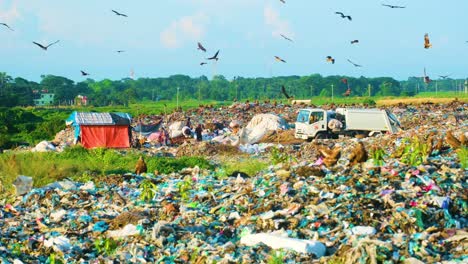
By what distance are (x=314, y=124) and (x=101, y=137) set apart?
25.7 ft

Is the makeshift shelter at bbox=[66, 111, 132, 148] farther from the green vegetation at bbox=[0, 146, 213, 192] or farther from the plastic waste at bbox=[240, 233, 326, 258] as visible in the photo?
the plastic waste at bbox=[240, 233, 326, 258]

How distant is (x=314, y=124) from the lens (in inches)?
913

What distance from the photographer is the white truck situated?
22.9 metres

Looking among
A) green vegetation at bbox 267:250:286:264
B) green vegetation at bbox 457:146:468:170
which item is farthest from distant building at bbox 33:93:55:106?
green vegetation at bbox 267:250:286:264

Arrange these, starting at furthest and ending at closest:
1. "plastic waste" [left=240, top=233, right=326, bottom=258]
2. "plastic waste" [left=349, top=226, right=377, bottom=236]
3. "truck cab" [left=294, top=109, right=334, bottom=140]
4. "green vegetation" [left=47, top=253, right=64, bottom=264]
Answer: "truck cab" [left=294, top=109, right=334, bottom=140]
"plastic waste" [left=349, top=226, right=377, bottom=236]
"green vegetation" [left=47, top=253, right=64, bottom=264]
"plastic waste" [left=240, top=233, right=326, bottom=258]

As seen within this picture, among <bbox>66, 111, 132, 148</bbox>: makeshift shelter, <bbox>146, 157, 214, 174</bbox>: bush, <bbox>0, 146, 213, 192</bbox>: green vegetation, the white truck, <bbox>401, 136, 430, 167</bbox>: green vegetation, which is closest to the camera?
<bbox>401, 136, 430, 167</bbox>: green vegetation

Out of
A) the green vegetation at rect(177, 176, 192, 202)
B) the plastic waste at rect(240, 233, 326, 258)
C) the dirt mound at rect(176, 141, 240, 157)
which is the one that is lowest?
the dirt mound at rect(176, 141, 240, 157)

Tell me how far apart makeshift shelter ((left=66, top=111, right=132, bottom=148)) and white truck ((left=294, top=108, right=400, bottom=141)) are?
262 inches

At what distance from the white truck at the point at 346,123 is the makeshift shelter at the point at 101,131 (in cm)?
666

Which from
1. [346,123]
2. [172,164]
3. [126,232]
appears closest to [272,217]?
[126,232]

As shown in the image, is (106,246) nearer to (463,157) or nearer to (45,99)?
(463,157)

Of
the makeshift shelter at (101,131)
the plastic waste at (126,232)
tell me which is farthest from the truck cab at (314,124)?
the plastic waste at (126,232)

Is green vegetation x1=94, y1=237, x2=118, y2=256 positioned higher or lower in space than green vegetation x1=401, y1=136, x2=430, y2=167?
lower

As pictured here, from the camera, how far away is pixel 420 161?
11258mm
